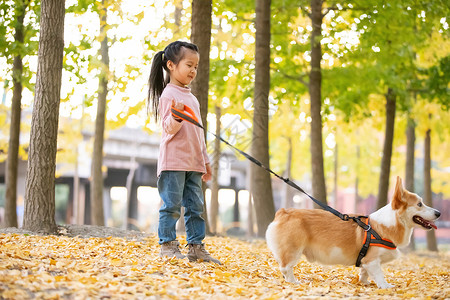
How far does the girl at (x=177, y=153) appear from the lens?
498 centimetres

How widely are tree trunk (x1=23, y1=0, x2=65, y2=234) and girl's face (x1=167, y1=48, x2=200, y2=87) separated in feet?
7.76

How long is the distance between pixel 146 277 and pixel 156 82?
81.0 inches

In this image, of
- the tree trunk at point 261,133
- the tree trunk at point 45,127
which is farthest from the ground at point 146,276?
the tree trunk at point 261,133

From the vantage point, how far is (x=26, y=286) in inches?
141

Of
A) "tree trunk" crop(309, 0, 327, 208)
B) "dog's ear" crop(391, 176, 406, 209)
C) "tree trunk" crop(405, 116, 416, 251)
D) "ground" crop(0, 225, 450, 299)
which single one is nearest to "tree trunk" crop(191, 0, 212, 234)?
"ground" crop(0, 225, 450, 299)

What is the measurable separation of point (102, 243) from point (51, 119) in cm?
175

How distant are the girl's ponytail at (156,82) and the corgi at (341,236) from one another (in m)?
1.70

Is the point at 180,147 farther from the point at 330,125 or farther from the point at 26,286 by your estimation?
the point at 330,125

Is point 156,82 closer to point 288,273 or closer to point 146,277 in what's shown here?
point 146,277

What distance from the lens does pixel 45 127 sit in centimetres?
684

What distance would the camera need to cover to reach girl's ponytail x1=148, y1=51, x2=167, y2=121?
536cm

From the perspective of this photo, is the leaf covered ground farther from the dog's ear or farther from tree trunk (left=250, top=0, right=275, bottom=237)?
tree trunk (left=250, top=0, right=275, bottom=237)

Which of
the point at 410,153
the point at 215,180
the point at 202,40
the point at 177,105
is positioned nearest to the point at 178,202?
the point at 177,105

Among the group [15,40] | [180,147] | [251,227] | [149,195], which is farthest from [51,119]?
[149,195]
